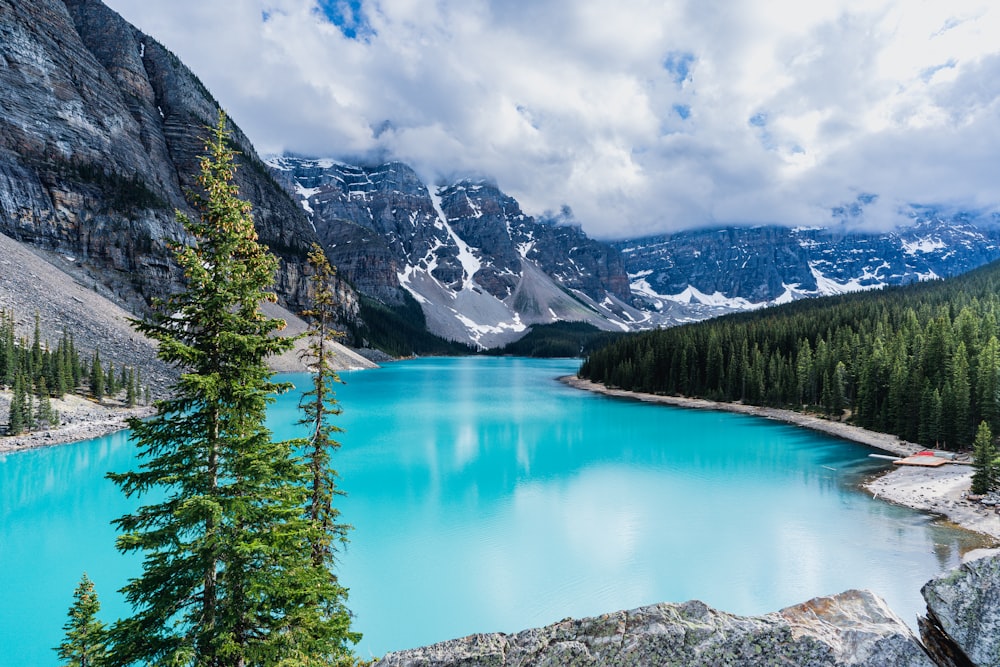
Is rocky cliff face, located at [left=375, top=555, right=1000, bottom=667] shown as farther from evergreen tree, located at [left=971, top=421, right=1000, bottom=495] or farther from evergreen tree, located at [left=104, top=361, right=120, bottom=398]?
evergreen tree, located at [left=104, top=361, right=120, bottom=398]

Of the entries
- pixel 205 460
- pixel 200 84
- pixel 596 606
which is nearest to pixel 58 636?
pixel 205 460

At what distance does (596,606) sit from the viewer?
15.6 metres

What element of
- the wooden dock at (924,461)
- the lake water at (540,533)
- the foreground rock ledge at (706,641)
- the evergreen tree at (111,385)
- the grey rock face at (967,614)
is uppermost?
the grey rock face at (967,614)

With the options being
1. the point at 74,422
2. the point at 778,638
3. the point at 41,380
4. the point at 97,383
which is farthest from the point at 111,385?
the point at 778,638

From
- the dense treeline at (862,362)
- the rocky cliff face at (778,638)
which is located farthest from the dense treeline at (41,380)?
the dense treeline at (862,362)

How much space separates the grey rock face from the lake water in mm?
13086

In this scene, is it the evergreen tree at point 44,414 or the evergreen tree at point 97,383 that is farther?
the evergreen tree at point 97,383

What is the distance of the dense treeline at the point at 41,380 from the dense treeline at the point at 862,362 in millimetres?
65860

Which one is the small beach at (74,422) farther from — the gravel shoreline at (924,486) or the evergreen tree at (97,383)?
the gravel shoreline at (924,486)

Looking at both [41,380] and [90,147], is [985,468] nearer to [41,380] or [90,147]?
[41,380]

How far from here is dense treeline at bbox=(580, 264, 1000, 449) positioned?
121ft

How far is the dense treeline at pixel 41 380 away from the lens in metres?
35.6

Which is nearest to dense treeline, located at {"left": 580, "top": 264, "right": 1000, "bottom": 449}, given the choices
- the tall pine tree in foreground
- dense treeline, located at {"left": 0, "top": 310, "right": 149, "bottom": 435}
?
the tall pine tree in foreground

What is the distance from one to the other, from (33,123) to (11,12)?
972 inches
